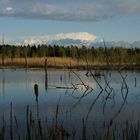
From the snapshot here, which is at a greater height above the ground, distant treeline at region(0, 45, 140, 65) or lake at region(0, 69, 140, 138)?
distant treeline at region(0, 45, 140, 65)

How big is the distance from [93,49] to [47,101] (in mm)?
29253

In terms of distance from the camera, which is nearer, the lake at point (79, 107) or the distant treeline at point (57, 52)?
the lake at point (79, 107)

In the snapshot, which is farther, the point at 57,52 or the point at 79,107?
the point at 57,52

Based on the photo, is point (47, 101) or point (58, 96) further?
point (58, 96)

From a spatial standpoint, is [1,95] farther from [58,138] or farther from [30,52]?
[30,52]

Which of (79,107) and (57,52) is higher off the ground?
(57,52)

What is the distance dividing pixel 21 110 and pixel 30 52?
136 ft

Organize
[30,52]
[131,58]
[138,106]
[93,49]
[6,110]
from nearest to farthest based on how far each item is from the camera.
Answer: [6,110] < [138,106] < [131,58] < [93,49] < [30,52]

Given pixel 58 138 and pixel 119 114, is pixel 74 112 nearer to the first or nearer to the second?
pixel 119 114

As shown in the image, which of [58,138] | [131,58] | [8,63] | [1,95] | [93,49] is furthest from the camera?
[93,49]

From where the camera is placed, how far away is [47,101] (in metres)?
12.8

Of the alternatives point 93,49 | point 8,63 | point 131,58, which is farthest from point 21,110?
point 93,49

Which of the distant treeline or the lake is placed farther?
the distant treeline

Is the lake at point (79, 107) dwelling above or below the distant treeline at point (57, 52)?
below
